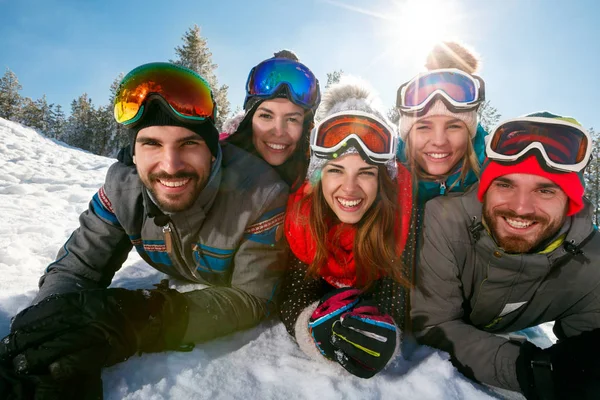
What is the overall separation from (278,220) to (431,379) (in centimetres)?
163

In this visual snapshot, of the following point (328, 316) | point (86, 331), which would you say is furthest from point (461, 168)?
point (86, 331)

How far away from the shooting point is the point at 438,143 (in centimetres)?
375

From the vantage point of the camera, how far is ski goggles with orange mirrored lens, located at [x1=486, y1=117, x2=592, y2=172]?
8.39ft

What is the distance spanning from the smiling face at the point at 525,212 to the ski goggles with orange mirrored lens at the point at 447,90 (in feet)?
4.79

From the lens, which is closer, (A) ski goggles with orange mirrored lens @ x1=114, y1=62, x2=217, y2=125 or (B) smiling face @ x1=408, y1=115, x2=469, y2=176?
(A) ski goggles with orange mirrored lens @ x1=114, y1=62, x2=217, y2=125

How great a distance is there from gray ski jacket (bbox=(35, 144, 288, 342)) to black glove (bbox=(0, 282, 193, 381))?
22.6 inches

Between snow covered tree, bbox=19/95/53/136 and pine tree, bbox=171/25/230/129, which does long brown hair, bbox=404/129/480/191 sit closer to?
pine tree, bbox=171/25/230/129

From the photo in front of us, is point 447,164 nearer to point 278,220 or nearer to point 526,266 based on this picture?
point 526,266

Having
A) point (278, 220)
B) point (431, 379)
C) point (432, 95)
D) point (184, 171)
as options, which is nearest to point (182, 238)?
point (184, 171)

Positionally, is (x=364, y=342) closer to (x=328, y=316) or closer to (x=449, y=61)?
(x=328, y=316)

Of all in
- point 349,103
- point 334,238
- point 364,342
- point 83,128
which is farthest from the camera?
point 83,128

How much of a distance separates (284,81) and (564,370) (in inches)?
146

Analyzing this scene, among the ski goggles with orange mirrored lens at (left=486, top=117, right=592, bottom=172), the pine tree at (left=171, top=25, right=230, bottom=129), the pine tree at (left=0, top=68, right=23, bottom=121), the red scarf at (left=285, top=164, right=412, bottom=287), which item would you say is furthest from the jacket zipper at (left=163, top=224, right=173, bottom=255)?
the pine tree at (left=0, top=68, right=23, bottom=121)

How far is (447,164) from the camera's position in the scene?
3.71 m
